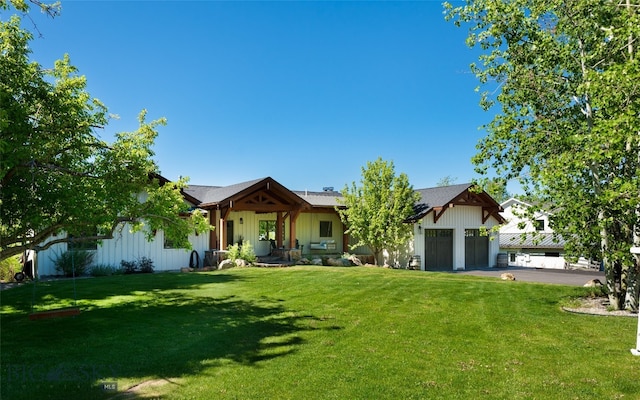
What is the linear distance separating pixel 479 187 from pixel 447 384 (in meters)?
7.96

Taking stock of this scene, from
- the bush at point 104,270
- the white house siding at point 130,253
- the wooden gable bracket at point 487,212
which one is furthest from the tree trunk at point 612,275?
the bush at point 104,270

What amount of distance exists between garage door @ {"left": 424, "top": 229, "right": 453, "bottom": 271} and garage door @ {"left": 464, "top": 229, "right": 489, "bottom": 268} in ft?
4.79

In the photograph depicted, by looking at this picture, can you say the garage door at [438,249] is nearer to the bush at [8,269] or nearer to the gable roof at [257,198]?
the gable roof at [257,198]

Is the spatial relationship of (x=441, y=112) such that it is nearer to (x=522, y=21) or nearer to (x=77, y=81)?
(x=522, y=21)

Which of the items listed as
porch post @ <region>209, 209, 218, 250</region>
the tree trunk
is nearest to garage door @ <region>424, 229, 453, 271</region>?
porch post @ <region>209, 209, 218, 250</region>

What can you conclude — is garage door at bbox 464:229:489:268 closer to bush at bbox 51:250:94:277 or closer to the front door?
the front door

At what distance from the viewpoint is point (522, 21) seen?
37.7 feet

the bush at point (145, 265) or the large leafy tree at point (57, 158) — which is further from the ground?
the large leafy tree at point (57, 158)

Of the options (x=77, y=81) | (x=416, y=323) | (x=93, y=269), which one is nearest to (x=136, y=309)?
(x=77, y=81)

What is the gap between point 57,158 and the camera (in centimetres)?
943

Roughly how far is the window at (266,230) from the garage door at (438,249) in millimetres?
9215

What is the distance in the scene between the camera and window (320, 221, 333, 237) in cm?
2731

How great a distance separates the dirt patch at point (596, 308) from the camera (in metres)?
10.3

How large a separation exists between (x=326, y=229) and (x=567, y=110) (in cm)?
1737
